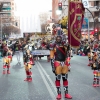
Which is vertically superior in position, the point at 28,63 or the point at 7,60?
the point at 28,63

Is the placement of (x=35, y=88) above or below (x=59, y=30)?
below

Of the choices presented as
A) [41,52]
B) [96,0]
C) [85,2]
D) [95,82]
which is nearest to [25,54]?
[95,82]

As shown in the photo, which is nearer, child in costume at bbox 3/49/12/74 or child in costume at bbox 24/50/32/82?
child in costume at bbox 24/50/32/82

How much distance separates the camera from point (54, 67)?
29.9 feet

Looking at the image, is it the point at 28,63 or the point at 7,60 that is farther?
the point at 7,60

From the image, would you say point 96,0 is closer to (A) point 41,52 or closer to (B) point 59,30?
(A) point 41,52

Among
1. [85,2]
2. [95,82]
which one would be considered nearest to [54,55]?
[95,82]

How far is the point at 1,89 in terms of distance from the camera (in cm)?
1093

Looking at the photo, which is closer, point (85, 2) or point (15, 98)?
point (15, 98)

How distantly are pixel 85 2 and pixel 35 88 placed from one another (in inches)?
589

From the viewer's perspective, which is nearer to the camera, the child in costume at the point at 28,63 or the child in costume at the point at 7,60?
the child in costume at the point at 28,63

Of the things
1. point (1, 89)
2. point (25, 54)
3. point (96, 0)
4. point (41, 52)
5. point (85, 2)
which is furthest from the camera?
point (96, 0)

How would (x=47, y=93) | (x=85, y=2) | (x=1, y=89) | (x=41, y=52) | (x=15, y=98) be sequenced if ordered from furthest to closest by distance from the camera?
(x=41, y=52) → (x=85, y=2) → (x=1, y=89) → (x=47, y=93) → (x=15, y=98)

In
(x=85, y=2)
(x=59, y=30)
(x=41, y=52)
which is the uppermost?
(x=85, y=2)
